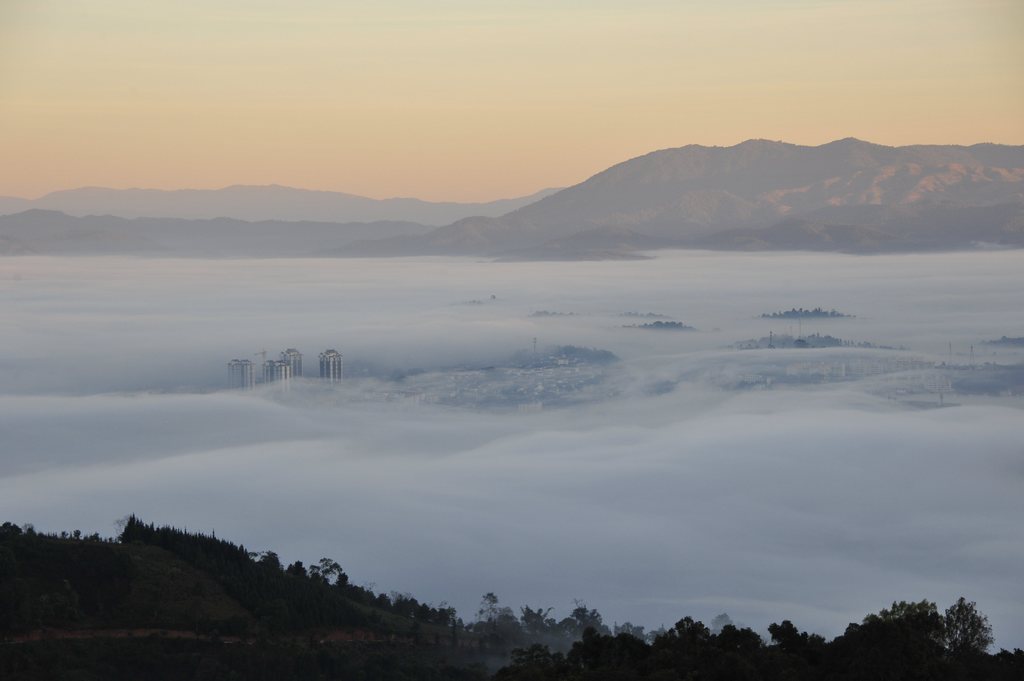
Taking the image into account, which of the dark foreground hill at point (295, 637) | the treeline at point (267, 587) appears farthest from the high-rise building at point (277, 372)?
the treeline at point (267, 587)

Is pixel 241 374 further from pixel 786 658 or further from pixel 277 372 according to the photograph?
pixel 786 658

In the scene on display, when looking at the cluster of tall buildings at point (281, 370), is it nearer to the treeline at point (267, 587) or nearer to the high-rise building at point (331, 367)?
the high-rise building at point (331, 367)

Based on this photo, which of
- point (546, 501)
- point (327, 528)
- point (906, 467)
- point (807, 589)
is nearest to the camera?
point (807, 589)

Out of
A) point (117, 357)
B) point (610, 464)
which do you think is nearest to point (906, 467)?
point (610, 464)

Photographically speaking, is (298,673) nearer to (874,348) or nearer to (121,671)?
(121,671)

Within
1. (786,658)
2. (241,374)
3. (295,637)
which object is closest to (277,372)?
(241,374)

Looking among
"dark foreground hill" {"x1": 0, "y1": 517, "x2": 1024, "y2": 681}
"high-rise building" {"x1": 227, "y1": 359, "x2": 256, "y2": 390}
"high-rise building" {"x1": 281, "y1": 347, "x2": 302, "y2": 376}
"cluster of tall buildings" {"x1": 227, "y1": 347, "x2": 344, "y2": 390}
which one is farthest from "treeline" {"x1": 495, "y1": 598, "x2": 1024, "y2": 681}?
"high-rise building" {"x1": 281, "y1": 347, "x2": 302, "y2": 376}

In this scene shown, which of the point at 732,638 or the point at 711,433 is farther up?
the point at 732,638
